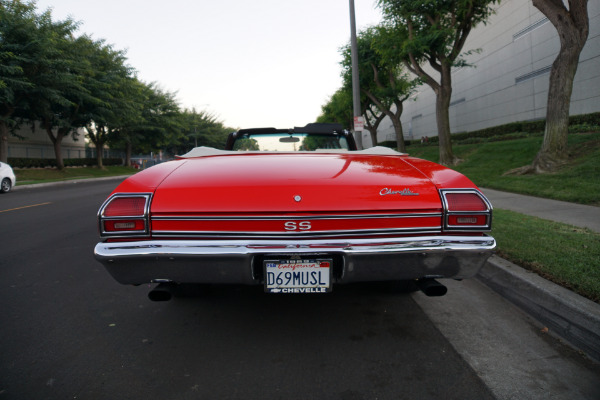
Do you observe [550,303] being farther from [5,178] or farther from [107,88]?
[107,88]

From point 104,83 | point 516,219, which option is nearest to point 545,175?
point 516,219

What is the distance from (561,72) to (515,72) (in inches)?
601

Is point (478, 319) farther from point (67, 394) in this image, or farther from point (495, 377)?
point (67, 394)

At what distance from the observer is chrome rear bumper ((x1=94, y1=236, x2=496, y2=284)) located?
2.16 m

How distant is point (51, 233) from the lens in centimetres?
614

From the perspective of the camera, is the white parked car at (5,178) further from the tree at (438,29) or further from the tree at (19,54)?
the tree at (438,29)

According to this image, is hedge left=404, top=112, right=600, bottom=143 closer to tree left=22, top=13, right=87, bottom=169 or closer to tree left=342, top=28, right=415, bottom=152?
tree left=342, top=28, right=415, bottom=152

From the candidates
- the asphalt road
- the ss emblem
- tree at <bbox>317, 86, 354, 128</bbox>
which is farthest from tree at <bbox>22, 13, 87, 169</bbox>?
the ss emblem

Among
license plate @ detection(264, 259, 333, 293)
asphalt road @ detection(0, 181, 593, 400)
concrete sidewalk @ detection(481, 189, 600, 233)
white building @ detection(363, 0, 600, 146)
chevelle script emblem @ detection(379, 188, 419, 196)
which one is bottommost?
asphalt road @ detection(0, 181, 593, 400)

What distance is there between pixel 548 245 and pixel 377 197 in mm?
2772

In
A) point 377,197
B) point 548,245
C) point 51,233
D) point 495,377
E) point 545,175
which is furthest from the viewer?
point 545,175

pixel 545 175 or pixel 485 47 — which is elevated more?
pixel 485 47

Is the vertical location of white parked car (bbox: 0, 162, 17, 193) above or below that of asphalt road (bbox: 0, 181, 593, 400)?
above

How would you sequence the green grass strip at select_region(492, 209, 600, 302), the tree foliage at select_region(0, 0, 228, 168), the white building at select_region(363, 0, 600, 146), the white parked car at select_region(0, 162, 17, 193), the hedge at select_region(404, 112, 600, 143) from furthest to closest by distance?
the tree foliage at select_region(0, 0, 228, 168)
the white building at select_region(363, 0, 600, 146)
the hedge at select_region(404, 112, 600, 143)
the white parked car at select_region(0, 162, 17, 193)
the green grass strip at select_region(492, 209, 600, 302)
